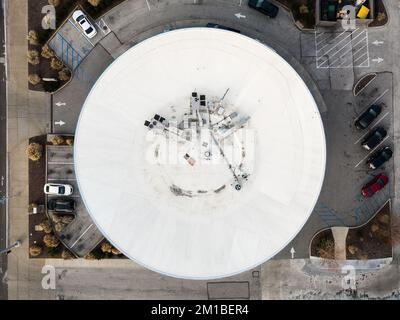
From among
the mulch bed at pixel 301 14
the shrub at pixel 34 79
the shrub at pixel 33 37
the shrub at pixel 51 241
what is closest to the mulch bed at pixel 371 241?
the mulch bed at pixel 301 14

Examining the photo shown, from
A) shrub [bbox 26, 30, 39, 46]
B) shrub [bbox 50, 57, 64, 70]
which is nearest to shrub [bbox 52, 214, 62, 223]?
shrub [bbox 50, 57, 64, 70]

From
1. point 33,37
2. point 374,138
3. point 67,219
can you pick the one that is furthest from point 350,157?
point 33,37

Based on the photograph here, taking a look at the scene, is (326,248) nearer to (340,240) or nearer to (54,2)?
(340,240)

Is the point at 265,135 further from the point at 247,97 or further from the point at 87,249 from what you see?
the point at 87,249

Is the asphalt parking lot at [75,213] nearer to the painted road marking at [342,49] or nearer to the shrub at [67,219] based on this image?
the shrub at [67,219]

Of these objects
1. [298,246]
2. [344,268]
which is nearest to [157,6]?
[298,246]

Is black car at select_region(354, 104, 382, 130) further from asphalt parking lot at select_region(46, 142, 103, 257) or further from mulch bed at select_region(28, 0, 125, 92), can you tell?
asphalt parking lot at select_region(46, 142, 103, 257)
